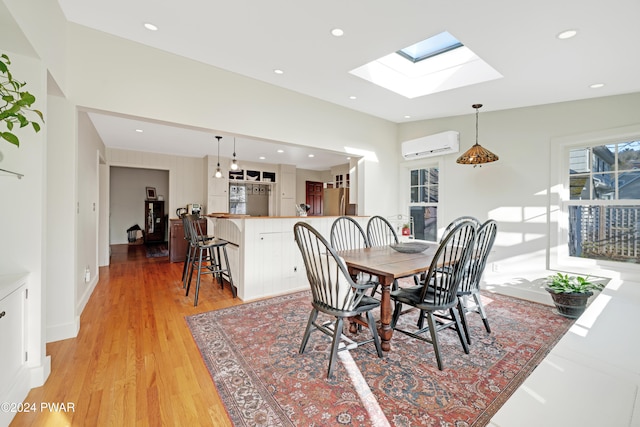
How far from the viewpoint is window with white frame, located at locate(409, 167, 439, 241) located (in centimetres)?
471

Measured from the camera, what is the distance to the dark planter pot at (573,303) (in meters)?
2.91

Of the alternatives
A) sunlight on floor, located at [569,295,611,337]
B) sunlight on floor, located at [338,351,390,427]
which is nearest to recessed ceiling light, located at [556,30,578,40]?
sunlight on floor, located at [569,295,611,337]

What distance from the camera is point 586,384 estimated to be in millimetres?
1289

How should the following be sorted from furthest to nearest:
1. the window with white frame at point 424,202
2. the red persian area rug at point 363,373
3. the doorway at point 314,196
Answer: the doorway at point 314,196
the window with white frame at point 424,202
the red persian area rug at point 363,373

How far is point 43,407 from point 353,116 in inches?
174

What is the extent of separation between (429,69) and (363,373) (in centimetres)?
343

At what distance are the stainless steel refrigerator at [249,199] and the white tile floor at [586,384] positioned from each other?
24.4ft

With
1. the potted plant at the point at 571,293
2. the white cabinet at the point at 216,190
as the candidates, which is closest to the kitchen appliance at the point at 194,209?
the white cabinet at the point at 216,190

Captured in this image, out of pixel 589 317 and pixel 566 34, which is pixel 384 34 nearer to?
pixel 566 34

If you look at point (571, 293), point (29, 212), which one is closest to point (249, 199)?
point (29, 212)

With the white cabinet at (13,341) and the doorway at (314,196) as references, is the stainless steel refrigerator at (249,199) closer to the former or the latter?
the doorway at (314,196)

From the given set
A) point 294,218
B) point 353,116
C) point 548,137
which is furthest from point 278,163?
point 548,137

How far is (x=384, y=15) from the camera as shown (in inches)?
83.8

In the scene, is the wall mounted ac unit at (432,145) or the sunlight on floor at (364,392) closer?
the sunlight on floor at (364,392)
